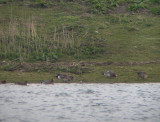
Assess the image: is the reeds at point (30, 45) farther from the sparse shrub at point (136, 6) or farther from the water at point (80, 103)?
the sparse shrub at point (136, 6)

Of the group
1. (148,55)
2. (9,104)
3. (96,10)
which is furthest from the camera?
(96,10)

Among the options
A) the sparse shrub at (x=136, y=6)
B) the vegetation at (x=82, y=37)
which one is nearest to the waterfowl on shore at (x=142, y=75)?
the vegetation at (x=82, y=37)

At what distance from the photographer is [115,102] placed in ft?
23.6

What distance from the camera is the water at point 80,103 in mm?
5992

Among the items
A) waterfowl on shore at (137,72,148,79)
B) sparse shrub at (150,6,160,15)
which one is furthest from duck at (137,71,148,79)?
sparse shrub at (150,6,160,15)

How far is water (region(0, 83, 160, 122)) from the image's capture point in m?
5.99

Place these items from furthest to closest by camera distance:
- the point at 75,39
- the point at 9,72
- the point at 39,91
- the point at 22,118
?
1. the point at 75,39
2. the point at 9,72
3. the point at 39,91
4. the point at 22,118

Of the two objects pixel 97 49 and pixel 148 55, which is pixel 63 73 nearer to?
pixel 97 49

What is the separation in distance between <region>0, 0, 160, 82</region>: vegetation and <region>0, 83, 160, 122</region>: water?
1.37 metres

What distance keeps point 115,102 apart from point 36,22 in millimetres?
8734

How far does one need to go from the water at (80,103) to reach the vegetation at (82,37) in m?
1.37

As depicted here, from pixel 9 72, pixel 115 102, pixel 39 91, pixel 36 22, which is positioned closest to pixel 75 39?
pixel 36 22

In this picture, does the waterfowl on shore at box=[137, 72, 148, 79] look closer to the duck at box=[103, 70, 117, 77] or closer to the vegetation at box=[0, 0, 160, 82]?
the vegetation at box=[0, 0, 160, 82]

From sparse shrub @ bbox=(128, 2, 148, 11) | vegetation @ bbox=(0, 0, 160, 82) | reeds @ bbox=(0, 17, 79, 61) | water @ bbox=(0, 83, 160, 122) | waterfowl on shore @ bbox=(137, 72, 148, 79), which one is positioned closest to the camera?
water @ bbox=(0, 83, 160, 122)
